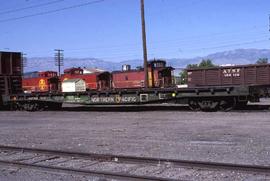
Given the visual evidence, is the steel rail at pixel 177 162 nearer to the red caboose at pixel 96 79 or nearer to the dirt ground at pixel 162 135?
the dirt ground at pixel 162 135

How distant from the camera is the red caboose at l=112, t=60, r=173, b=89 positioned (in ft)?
109

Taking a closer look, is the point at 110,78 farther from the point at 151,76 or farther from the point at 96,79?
the point at 151,76

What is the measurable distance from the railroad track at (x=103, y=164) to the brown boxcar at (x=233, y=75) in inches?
607

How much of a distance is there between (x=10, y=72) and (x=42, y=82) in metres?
8.82

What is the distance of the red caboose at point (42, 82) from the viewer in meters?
39.1

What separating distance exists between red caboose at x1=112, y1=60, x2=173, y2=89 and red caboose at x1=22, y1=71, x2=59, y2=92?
664 cm

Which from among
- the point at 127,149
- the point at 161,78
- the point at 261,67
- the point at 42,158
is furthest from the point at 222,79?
the point at 42,158

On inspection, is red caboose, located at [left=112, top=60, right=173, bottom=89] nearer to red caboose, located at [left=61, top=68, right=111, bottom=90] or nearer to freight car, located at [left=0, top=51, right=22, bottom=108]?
red caboose, located at [left=61, top=68, right=111, bottom=90]

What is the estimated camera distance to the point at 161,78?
33.5m

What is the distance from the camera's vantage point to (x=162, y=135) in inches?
562

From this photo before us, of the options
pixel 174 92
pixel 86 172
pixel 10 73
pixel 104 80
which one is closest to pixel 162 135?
pixel 86 172

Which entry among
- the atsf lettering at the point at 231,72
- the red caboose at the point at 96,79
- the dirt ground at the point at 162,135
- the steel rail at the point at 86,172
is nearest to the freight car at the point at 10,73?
the red caboose at the point at 96,79

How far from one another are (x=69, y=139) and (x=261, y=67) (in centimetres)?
1366

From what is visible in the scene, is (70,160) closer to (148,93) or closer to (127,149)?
(127,149)
